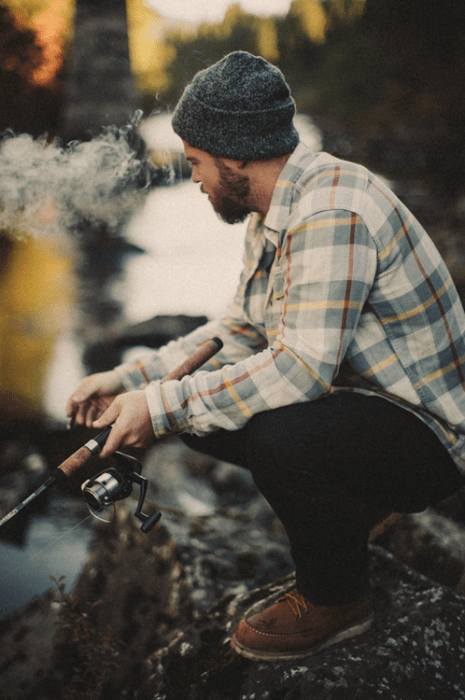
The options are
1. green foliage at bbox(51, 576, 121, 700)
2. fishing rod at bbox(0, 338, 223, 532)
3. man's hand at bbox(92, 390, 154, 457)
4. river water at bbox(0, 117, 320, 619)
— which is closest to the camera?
fishing rod at bbox(0, 338, 223, 532)

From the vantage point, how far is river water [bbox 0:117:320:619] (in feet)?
8.21

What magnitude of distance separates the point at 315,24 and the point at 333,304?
5259 millimetres

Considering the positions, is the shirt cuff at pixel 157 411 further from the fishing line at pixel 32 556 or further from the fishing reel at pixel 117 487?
the fishing line at pixel 32 556

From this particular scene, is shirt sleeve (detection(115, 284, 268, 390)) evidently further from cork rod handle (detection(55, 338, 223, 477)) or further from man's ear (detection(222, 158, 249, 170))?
man's ear (detection(222, 158, 249, 170))

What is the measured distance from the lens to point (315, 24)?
5207 millimetres

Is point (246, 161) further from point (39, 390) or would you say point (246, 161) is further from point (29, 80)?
point (39, 390)

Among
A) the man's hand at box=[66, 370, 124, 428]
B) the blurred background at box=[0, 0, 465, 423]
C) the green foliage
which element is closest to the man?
the man's hand at box=[66, 370, 124, 428]

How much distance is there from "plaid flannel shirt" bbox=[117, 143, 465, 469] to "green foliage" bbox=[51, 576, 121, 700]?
3.54 feet

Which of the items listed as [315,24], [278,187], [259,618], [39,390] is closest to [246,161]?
[278,187]

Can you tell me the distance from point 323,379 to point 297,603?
0.81m

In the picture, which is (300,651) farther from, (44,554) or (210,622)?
(44,554)

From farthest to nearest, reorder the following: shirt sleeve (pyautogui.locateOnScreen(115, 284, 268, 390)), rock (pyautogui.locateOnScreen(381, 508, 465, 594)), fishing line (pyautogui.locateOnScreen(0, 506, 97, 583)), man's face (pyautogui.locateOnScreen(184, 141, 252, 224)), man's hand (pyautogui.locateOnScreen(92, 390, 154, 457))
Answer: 1. fishing line (pyautogui.locateOnScreen(0, 506, 97, 583))
2. rock (pyautogui.locateOnScreen(381, 508, 465, 594))
3. shirt sleeve (pyautogui.locateOnScreen(115, 284, 268, 390))
4. man's face (pyautogui.locateOnScreen(184, 141, 252, 224))
5. man's hand (pyautogui.locateOnScreen(92, 390, 154, 457))

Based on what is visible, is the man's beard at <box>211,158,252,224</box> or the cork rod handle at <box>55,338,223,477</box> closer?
the cork rod handle at <box>55,338,223,477</box>

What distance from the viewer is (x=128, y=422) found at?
148 centimetres
